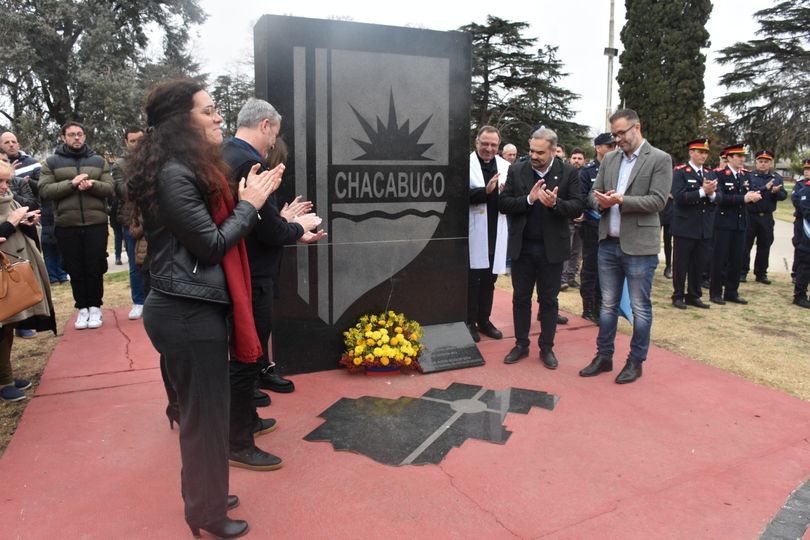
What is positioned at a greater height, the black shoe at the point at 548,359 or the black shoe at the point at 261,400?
the black shoe at the point at 548,359

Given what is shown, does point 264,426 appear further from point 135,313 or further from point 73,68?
point 73,68

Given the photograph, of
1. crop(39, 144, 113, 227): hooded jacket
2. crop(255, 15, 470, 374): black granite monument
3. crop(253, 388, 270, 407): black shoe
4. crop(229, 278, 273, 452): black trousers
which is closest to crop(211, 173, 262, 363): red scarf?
crop(229, 278, 273, 452): black trousers

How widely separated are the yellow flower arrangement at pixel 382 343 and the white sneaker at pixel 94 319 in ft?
8.96

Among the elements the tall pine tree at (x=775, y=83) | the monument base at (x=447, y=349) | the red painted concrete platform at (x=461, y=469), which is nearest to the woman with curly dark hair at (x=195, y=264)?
the red painted concrete platform at (x=461, y=469)

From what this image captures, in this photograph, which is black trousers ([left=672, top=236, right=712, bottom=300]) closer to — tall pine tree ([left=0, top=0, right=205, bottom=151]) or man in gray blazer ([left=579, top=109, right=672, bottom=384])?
man in gray blazer ([left=579, top=109, right=672, bottom=384])

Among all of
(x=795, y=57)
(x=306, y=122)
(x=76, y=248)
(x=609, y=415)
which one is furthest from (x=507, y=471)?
(x=795, y=57)

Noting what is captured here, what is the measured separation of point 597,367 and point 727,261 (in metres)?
4.07

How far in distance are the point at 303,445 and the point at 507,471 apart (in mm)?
1113

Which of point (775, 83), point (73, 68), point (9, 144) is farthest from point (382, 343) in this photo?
point (775, 83)

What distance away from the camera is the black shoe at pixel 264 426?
3389 millimetres

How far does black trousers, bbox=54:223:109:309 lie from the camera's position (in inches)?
211

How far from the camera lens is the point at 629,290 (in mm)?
4422

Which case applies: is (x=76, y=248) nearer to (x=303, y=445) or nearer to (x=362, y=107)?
(x=362, y=107)

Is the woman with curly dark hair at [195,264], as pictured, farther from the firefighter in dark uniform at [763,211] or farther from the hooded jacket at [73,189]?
the firefighter in dark uniform at [763,211]
